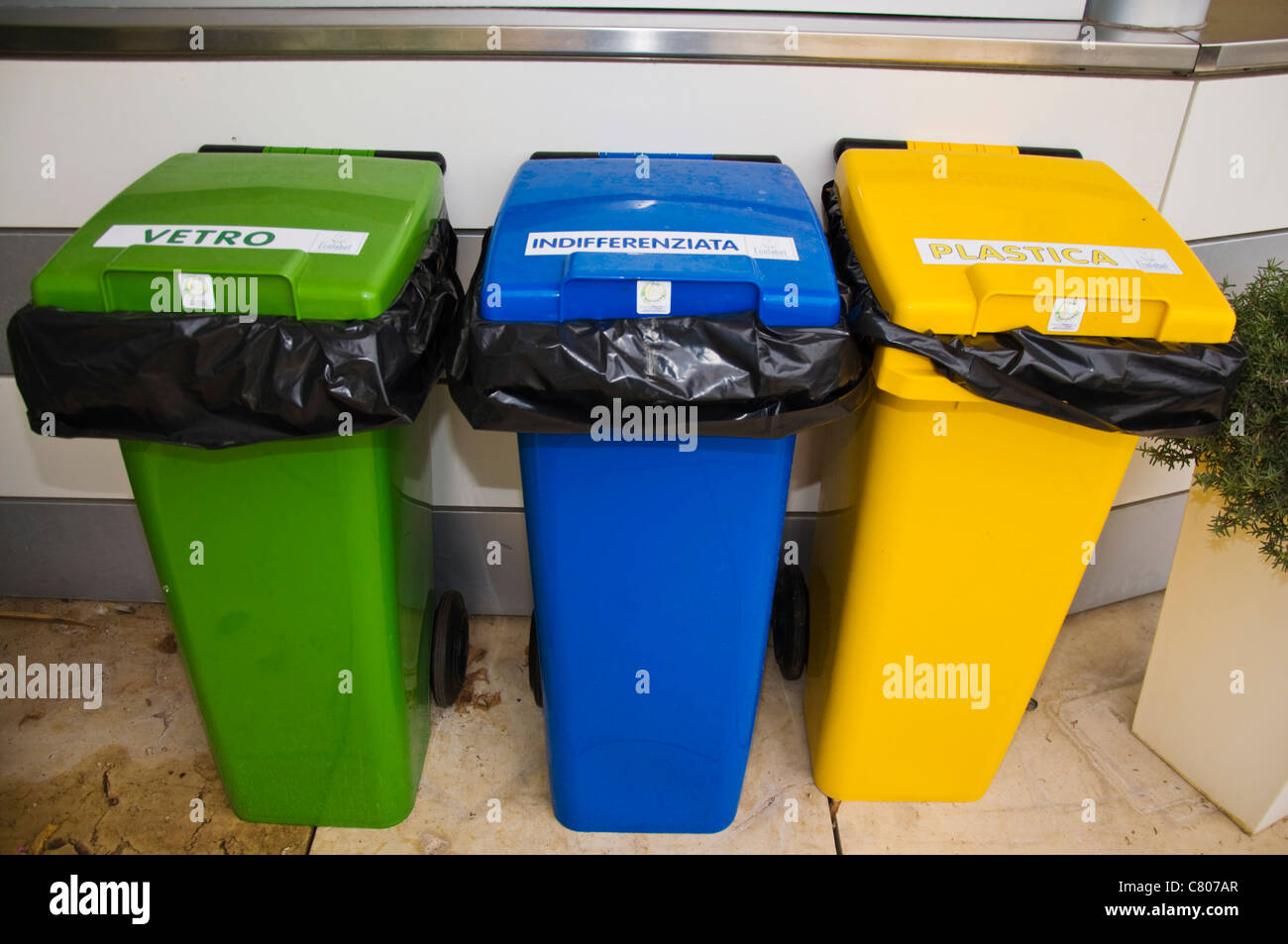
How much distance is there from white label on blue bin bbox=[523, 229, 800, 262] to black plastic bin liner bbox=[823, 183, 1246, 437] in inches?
7.6

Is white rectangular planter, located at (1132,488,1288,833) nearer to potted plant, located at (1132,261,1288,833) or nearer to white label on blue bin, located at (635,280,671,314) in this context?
potted plant, located at (1132,261,1288,833)

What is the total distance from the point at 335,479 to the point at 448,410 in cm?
70

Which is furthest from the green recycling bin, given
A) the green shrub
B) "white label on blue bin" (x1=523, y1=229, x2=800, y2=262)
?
the green shrub

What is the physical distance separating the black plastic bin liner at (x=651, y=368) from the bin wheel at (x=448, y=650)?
79cm

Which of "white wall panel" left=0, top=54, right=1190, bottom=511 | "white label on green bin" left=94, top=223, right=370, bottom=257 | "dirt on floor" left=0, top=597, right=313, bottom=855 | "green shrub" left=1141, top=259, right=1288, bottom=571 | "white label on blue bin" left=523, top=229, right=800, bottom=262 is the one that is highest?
"white wall panel" left=0, top=54, right=1190, bottom=511

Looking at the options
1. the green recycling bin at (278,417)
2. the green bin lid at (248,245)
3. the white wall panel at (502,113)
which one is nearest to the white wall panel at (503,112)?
the white wall panel at (502,113)

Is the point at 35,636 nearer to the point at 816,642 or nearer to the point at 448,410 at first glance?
the point at 448,410

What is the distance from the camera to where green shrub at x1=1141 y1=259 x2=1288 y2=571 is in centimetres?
158

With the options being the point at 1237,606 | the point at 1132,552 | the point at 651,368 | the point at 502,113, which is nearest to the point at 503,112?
the point at 502,113

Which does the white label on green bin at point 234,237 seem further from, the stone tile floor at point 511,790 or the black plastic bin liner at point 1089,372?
the stone tile floor at point 511,790

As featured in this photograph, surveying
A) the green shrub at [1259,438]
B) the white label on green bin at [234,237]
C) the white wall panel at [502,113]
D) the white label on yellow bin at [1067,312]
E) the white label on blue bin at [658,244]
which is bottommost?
the green shrub at [1259,438]

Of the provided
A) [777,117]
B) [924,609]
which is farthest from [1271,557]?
[777,117]

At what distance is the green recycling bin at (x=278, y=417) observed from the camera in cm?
138

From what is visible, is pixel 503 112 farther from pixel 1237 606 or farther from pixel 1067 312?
pixel 1237 606
